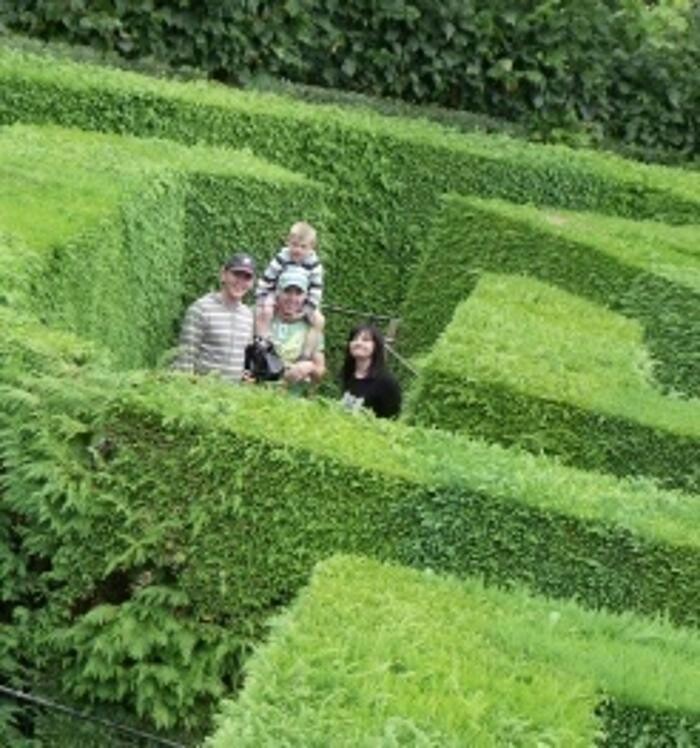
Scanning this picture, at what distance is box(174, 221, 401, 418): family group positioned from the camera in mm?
15109

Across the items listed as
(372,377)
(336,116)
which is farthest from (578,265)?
(336,116)

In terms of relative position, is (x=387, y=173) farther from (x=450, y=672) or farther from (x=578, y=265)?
(x=450, y=672)

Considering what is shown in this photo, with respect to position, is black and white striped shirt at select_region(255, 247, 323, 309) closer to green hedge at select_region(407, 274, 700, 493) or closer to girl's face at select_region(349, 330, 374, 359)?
girl's face at select_region(349, 330, 374, 359)

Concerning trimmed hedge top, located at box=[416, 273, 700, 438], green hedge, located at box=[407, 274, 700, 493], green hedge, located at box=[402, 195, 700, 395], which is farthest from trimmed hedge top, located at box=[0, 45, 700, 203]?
green hedge, located at box=[407, 274, 700, 493]

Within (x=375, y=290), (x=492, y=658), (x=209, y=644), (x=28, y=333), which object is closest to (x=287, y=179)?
(x=375, y=290)

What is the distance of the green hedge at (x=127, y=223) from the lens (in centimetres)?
1331

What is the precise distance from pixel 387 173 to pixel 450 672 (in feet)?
47.3

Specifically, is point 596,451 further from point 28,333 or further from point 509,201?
point 509,201

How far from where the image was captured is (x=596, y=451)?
12609mm

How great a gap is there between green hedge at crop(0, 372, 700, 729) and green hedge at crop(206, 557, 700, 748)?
877 mm

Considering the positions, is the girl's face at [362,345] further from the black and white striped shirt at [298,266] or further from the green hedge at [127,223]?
the green hedge at [127,223]

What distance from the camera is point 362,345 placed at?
49.3 ft

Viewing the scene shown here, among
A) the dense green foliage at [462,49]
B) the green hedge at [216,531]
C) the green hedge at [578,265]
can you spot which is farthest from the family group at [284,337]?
the dense green foliage at [462,49]

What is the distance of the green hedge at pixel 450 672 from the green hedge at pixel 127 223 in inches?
163
